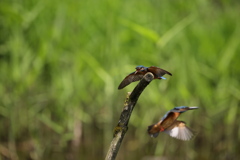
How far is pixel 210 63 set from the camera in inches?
132

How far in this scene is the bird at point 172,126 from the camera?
0.71 meters

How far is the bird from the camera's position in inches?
28.1

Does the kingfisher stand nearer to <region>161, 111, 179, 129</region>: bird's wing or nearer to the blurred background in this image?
<region>161, 111, 179, 129</region>: bird's wing

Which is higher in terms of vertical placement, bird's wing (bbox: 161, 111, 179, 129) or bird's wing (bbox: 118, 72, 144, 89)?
bird's wing (bbox: 118, 72, 144, 89)

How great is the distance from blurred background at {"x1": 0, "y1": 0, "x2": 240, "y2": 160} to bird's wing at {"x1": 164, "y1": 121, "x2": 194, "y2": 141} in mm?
1190

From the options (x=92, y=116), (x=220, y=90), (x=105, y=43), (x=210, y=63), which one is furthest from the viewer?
(x=210, y=63)

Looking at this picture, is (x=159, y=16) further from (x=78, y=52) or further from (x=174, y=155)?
(x=174, y=155)

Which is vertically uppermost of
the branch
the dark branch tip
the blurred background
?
the blurred background

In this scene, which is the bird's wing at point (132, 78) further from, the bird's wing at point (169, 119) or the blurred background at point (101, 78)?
the blurred background at point (101, 78)

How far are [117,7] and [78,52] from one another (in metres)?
0.40

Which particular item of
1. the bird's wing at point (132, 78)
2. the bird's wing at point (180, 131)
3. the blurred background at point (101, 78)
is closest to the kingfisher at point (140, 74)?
the bird's wing at point (132, 78)

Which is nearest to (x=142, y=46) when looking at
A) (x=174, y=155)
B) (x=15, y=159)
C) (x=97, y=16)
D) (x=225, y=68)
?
(x=97, y=16)

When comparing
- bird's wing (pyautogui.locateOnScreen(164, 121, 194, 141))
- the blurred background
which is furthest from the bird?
the blurred background

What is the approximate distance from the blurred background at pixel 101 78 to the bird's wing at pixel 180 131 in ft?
3.90
